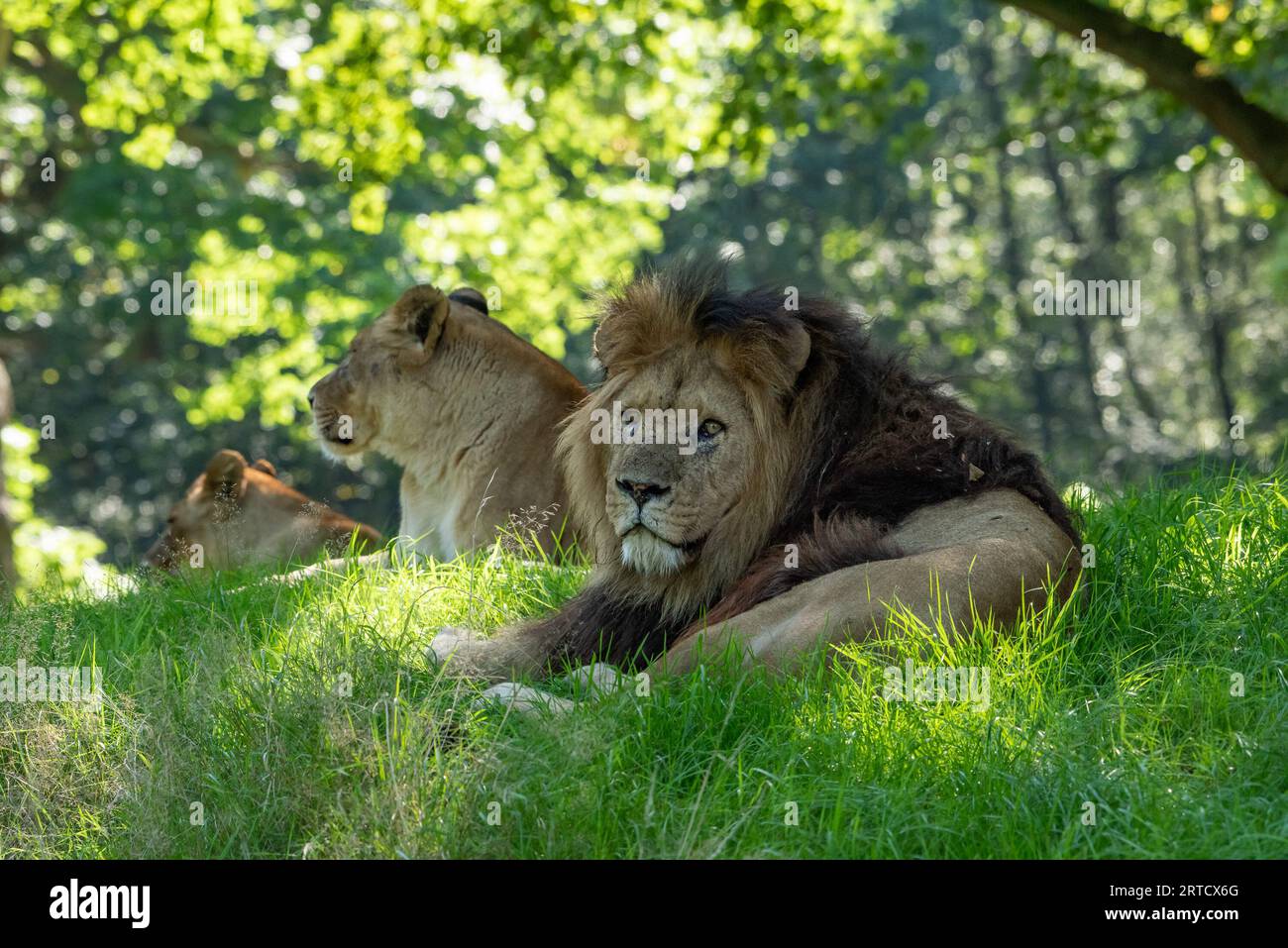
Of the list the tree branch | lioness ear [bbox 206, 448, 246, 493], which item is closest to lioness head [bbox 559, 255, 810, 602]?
lioness ear [bbox 206, 448, 246, 493]

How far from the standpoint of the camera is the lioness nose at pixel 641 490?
4.97 metres

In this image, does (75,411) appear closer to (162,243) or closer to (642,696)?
(162,243)

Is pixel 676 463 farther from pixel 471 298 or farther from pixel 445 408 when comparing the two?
pixel 471 298

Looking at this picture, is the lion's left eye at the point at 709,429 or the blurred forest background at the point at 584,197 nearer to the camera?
the lion's left eye at the point at 709,429

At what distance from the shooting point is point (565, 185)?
23.1 metres

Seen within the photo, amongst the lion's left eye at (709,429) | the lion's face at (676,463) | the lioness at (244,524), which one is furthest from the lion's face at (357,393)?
the lion's left eye at (709,429)

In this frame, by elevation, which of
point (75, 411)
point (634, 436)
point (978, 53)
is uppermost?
point (978, 53)

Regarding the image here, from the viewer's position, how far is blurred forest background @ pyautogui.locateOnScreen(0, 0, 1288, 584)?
1297 centimetres

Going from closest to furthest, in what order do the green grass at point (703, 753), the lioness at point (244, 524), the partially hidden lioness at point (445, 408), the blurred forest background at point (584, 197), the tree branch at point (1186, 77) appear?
1. the green grass at point (703, 753)
2. the partially hidden lioness at point (445, 408)
3. the lioness at point (244, 524)
4. the tree branch at point (1186, 77)
5. the blurred forest background at point (584, 197)

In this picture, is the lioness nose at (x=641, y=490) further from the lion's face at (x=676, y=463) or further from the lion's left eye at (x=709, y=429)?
the lion's left eye at (x=709, y=429)

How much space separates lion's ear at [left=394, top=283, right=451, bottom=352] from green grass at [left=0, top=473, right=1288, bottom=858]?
3076mm

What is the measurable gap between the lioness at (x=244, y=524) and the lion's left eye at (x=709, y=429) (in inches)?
145

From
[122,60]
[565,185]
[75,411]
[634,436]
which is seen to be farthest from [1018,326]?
[634,436]
